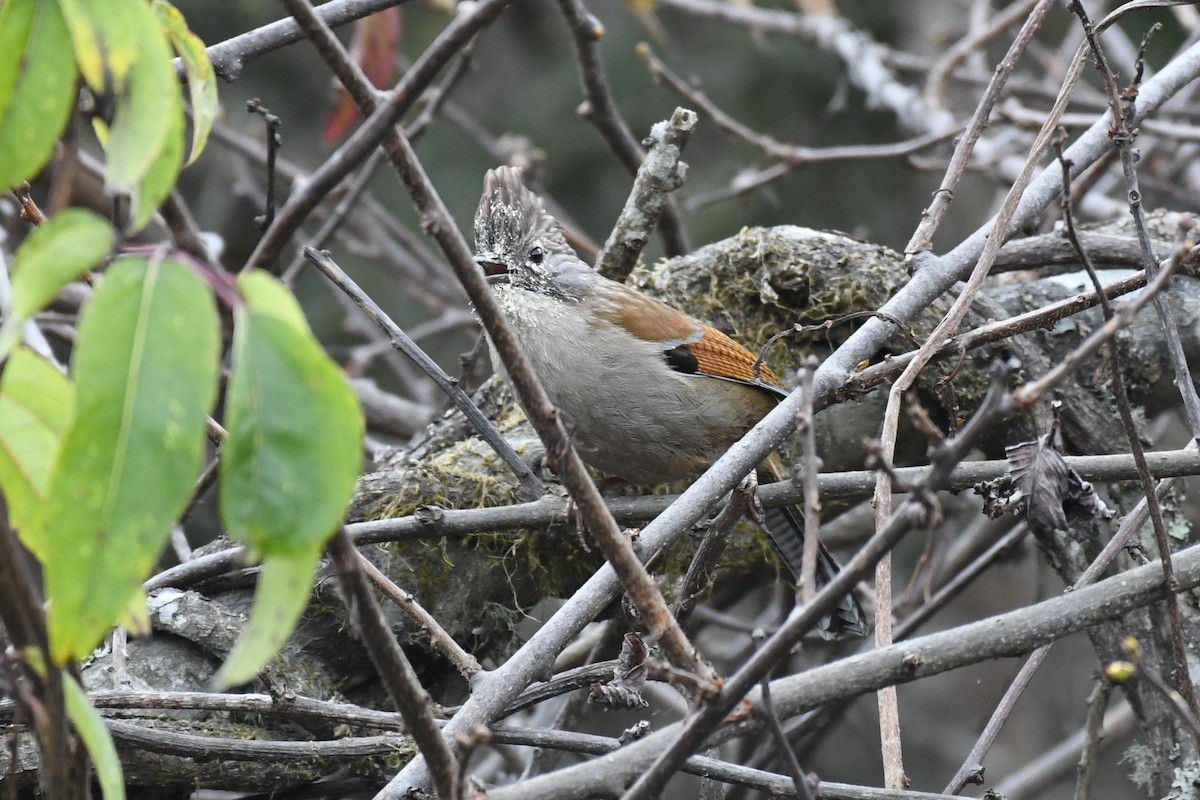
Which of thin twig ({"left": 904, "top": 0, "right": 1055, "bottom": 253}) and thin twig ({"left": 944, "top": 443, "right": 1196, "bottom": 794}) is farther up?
thin twig ({"left": 904, "top": 0, "right": 1055, "bottom": 253})

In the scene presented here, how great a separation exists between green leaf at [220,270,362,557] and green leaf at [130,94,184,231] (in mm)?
159

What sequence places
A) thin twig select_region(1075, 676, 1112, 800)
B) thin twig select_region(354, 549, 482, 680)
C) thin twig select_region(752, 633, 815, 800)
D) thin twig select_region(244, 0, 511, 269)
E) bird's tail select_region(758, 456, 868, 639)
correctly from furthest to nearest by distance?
bird's tail select_region(758, 456, 868, 639), thin twig select_region(1075, 676, 1112, 800), thin twig select_region(354, 549, 482, 680), thin twig select_region(752, 633, 815, 800), thin twig select_region(244, 0, 511, 269)

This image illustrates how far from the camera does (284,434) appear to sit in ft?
3.69

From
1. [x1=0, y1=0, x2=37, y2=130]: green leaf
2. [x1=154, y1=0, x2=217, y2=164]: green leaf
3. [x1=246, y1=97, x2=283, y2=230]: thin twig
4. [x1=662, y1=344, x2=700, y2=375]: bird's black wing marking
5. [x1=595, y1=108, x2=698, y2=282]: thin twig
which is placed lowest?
[x1=0, y1=0, x2=37, y2=130]: green leaf

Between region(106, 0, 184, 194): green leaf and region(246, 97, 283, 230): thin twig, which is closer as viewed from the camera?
region(106, 0, 184, 194): green leaf

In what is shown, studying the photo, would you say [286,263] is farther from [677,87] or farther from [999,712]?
[999,712]

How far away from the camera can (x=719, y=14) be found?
20.6ft

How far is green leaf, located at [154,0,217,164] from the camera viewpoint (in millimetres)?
1489

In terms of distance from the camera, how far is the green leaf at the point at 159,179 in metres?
1.18

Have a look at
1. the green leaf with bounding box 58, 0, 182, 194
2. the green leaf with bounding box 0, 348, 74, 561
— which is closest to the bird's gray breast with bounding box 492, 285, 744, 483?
the green leaf with bounding box 0, 348, 74, 561

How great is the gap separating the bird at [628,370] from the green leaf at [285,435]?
256 centimetres

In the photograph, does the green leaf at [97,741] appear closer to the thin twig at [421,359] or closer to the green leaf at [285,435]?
the green leaf at [285,435]

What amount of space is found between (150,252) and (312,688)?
86.2 inches

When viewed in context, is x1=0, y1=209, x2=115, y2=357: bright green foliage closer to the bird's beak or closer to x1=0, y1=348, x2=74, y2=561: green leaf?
x1=0, y1=348, x2=74, y2=561: green leaf
